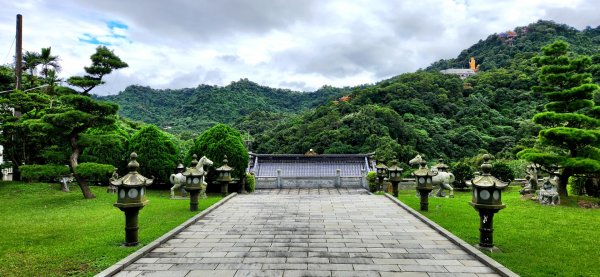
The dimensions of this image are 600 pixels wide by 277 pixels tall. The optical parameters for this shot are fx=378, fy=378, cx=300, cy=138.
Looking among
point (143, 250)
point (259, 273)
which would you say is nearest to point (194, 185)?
point (143, 250)

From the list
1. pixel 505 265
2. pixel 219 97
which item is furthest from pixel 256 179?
pixel 219 97

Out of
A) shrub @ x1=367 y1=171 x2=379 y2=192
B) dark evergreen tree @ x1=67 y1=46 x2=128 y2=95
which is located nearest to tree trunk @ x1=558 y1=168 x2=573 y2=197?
shrub @ x1=367 y1=171 x2=379 y2=192

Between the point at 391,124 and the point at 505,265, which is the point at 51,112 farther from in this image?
the point at 391,124

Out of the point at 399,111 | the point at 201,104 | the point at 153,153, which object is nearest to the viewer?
the point at 153,153

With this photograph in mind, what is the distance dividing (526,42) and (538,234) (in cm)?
6431

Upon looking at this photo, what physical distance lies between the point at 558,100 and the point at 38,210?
17321 mm

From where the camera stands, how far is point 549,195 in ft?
39.8

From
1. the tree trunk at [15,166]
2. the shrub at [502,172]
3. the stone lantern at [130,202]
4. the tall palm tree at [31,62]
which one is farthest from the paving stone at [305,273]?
the tall palm tree at [31,62]

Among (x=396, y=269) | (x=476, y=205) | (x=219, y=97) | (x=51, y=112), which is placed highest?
(x=219, y=97)

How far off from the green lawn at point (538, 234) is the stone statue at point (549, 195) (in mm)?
295

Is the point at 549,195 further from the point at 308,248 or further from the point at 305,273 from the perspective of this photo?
the point at 305,273

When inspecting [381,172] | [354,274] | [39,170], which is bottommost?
[354,274]

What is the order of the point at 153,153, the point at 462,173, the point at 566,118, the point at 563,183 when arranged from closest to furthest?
the point at 566,118 → the point at 563,183 → the point at 462,173 → the point at 153,153

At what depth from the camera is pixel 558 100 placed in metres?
13.3
